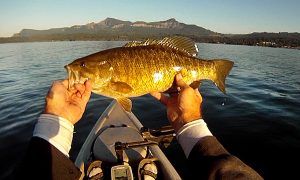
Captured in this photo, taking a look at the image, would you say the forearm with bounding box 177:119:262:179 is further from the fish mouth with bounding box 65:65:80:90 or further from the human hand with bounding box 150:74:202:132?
the fish mouth with bounding box 65:65:80:90

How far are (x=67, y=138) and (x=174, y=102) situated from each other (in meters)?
1.59

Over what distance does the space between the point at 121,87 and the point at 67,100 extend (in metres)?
0.78

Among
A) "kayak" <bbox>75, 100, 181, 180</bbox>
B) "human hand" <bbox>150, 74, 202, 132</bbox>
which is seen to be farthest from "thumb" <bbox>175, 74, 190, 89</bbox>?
"kayak" <bbox>75, 100, 181, 180</bbox>

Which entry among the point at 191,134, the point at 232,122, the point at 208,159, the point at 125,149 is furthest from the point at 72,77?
the point at 232,122

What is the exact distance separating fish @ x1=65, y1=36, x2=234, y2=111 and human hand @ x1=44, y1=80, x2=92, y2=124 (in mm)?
123

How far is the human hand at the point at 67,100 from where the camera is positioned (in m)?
3.38

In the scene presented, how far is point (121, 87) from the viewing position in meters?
4.01

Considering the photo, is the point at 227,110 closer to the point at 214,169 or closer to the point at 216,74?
the point at 216,74

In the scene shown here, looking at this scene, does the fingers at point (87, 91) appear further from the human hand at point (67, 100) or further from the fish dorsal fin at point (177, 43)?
the fish dorsal fin at point (177, 43)

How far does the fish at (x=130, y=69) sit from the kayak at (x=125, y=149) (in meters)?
2.06

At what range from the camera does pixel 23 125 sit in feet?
45.8

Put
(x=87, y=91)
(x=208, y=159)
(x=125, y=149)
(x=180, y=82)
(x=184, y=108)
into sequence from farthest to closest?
(x=125, y=149) < (x=180, y=82) < (x=87, y=91) < (x=184, y=108) < (x=208, y=159)

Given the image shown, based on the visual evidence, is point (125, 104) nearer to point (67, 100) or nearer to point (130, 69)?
point (130, 69)

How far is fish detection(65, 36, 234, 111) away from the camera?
4.04 meters
